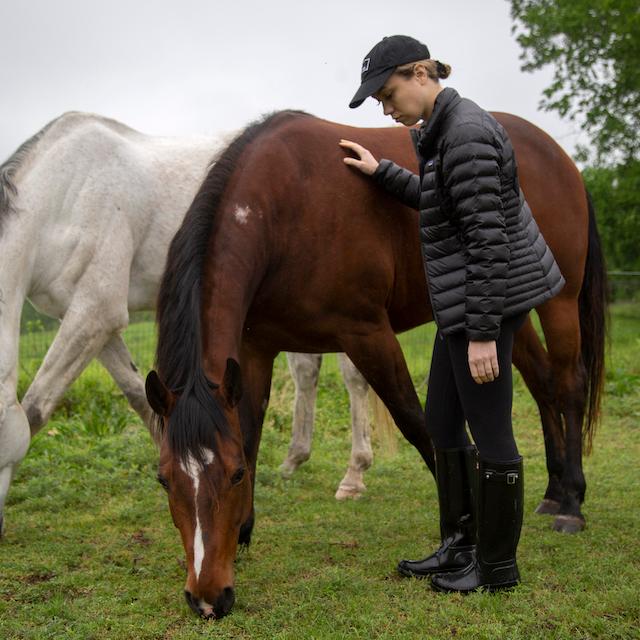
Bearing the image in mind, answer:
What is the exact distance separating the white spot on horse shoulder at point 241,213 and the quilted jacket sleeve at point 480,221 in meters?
0.92

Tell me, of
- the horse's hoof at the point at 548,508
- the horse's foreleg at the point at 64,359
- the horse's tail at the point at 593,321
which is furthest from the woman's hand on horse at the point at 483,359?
the horse's foreleg at the point at 64,359

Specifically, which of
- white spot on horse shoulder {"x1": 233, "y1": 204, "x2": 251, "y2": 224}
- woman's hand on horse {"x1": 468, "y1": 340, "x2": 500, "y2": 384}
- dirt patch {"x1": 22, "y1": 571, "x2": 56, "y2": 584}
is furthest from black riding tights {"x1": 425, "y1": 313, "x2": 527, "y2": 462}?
dirt patch {"x1": 22, "y1": 571, "x2": 56, "y2": 584}

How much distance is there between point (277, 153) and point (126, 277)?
4.69 feet

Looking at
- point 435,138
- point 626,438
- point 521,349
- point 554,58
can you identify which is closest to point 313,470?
point 521,349

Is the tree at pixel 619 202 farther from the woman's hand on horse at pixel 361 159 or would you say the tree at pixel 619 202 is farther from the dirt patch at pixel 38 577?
the dirt patch at pixel 38 577

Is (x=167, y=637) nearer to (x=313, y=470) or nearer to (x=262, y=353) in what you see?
(x=262, y=353)

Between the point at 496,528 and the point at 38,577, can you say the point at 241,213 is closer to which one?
the point at 496,528

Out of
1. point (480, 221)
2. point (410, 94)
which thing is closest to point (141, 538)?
point (480, 221)

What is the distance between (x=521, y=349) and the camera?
4.68 metres

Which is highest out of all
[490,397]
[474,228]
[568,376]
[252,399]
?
[474,228]

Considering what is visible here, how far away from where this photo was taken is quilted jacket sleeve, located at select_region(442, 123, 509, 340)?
2.72m

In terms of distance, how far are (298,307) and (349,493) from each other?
2034 mm

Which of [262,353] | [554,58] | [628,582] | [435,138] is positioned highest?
[554,58]

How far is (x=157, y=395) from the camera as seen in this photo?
2.77 metres
